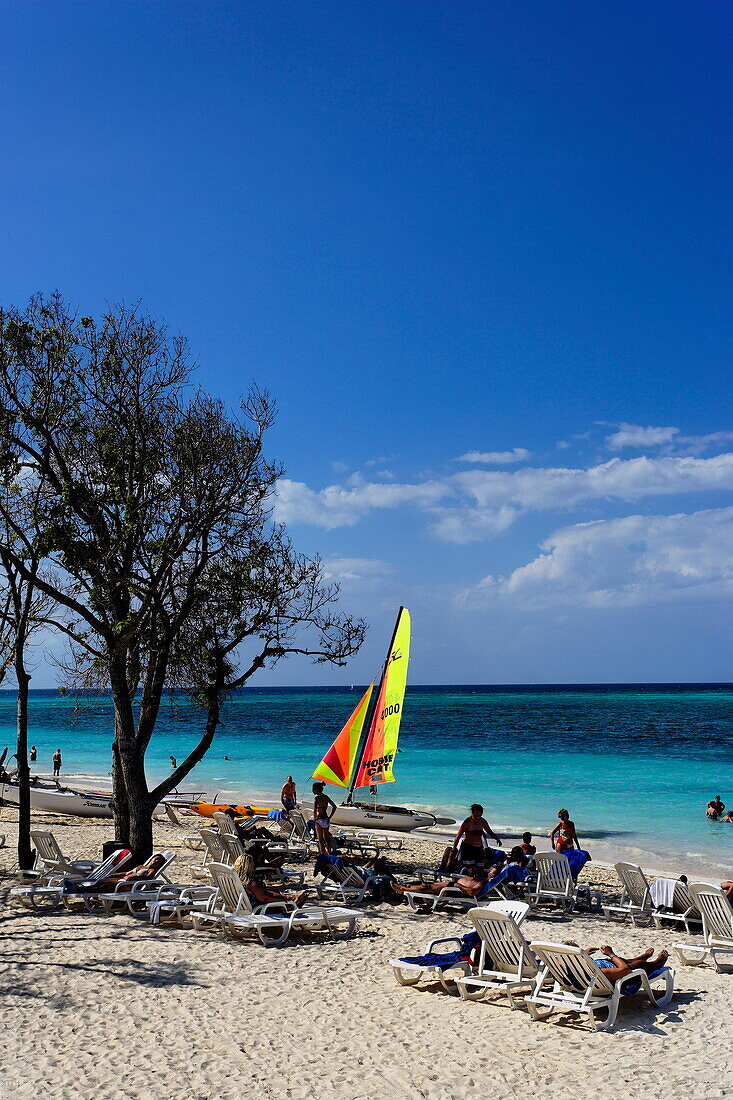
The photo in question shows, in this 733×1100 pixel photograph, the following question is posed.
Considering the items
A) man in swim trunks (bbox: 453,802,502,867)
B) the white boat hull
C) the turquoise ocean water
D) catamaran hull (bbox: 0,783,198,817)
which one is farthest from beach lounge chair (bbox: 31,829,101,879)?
catamaran hull (bbox: 0,783,198,817)

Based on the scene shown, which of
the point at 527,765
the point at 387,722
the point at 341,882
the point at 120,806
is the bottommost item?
the point at 527,765

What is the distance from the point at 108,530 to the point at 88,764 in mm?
32759

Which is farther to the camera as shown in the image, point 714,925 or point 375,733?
point 375,733

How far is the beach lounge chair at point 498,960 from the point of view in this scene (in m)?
7.57

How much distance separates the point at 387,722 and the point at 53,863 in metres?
7.44

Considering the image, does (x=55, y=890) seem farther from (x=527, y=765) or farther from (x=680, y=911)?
(x=527, y=765)

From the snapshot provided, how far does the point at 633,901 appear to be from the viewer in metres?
11.9

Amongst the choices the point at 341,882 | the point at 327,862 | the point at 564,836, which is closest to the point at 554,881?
the point at 564,836

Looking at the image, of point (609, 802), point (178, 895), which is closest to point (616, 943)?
point (178, 895)

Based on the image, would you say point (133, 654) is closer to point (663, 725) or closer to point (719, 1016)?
point (719, 1016)

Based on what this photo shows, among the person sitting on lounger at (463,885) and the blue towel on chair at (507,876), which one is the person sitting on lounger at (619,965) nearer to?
the person sitting on lounger at (463,885)

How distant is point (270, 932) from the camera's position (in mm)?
9594

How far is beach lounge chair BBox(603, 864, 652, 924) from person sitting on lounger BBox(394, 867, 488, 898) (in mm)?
1768

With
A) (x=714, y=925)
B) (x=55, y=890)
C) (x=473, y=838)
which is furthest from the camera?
(x=473, y=838)
